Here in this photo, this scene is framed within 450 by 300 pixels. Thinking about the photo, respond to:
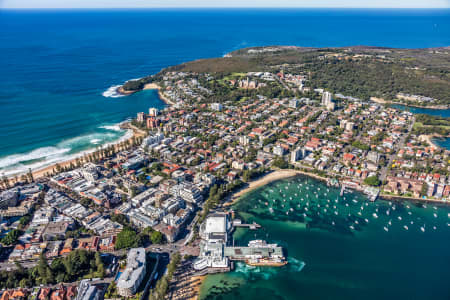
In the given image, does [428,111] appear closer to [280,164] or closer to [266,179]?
[280,164]

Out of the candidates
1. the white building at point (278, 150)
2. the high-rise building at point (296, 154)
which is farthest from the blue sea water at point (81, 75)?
the high-rise building at point (296, 154)

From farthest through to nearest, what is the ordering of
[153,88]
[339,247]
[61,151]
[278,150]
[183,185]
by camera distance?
[153,88] → [61,151] → [278,150] → [183,185] → [339,247]

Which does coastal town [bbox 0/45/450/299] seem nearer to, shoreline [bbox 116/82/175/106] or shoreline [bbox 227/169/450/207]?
shoreline [bbox 227/169/450/207]

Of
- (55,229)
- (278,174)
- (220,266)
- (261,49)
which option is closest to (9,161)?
(55,229)

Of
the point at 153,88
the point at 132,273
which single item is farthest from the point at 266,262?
the point at 153,88

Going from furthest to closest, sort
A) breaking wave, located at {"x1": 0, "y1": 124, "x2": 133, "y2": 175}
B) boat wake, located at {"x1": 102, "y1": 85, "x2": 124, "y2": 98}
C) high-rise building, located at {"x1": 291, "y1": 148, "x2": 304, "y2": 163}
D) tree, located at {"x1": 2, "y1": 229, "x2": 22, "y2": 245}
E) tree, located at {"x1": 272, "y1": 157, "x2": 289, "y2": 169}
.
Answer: boat wake, located at {"x1": 102, "y1": 85, "x2": 124, "y2": 98} → high-rise building, located at {"x1": 291, "y1": 148, "x2": 304, "y2": 163} → tree, located at {"x1": 272, "y1": 157, "x2": 289, "y2": 169} → breaking wave, located at {"x1": 0, "y1": 124, "x2": 133, "y2": 175} → tree, located at {"x1": 2, "y1": 229, "x2": 22, "y2": 245}

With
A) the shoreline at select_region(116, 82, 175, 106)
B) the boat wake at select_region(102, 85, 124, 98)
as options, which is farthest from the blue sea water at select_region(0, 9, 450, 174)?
the shoreline at select_region(116, 82, 175, 106)

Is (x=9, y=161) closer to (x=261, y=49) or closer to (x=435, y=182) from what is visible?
(x=435, y=182)
